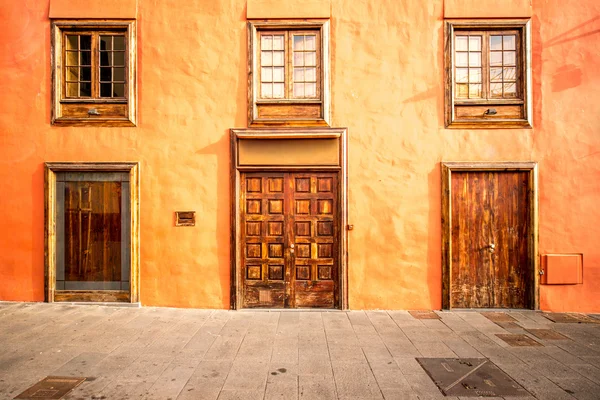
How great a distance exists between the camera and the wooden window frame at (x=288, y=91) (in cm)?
733

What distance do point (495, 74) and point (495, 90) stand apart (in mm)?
318

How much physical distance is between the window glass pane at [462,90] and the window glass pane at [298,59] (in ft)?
10.2

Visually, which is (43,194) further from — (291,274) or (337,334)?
(337,334)

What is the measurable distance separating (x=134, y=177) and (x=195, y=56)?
8.70ft

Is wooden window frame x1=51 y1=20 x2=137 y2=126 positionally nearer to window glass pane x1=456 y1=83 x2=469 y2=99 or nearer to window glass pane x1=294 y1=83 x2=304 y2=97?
window glass pane x1=294 y1=83 x2=304 y2=97

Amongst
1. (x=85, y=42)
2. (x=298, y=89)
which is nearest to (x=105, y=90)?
(x=85, y=42)

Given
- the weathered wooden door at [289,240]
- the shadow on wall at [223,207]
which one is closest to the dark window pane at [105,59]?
the shadow on wall at [223,207]

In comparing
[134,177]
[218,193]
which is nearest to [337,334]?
[218,193]

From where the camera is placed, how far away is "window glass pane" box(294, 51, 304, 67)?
7.50m

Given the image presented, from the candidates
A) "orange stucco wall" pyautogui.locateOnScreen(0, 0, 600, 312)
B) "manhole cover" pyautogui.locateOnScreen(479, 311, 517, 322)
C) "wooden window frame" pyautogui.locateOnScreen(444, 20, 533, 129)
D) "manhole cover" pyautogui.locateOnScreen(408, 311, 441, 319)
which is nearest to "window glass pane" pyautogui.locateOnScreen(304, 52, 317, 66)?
"orange stucco wall" pyautogui.locateOnScreen(0, 0, 600, 312)

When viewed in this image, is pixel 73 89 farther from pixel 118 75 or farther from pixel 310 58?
pixel 310 58

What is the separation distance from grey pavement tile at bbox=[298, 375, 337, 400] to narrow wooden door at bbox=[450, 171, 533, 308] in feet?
13.1

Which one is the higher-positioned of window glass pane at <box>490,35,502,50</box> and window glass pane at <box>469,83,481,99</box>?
window glass pane at <box>490,35,502,50</box>

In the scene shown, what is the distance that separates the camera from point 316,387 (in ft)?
14.0
